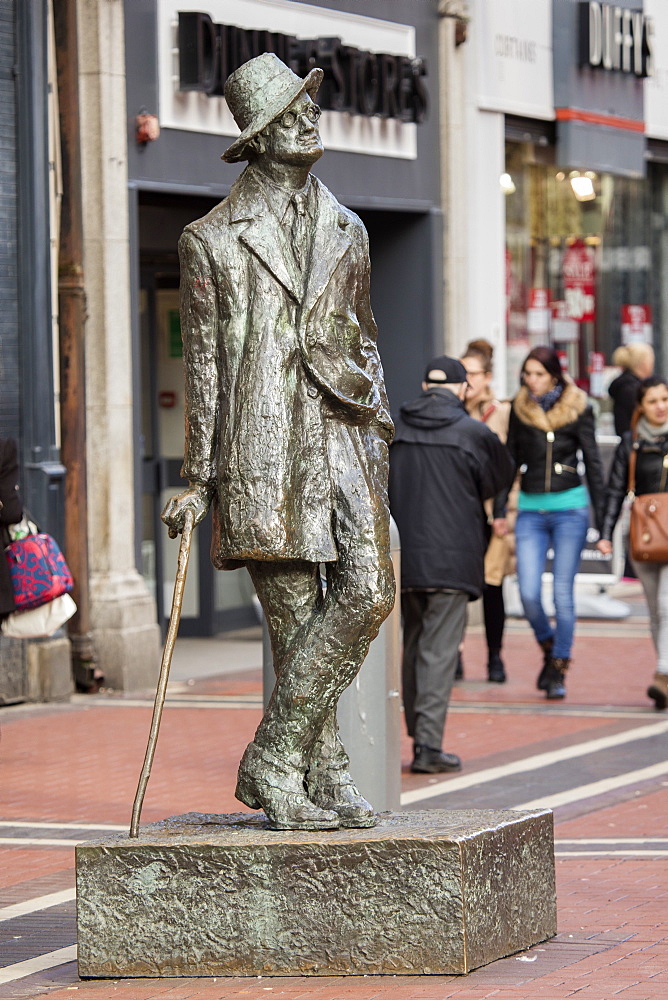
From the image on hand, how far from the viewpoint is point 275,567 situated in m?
5.94

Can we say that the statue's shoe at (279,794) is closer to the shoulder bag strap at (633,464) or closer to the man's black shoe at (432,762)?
the man's black shoe at (432,762)

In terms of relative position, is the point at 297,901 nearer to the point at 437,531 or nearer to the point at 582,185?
the point at 437,531

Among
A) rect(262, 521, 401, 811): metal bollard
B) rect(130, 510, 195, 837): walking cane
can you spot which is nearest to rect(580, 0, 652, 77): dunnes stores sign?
rect(262, 521, 401, 811): metal bollard

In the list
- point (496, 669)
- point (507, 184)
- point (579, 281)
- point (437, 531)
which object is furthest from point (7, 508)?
point (579, 281)

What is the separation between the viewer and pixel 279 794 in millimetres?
5836

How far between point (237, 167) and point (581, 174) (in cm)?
608

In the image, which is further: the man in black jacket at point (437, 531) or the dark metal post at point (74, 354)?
the dark metal post at point (74, 354)

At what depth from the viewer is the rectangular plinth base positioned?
18.2ft

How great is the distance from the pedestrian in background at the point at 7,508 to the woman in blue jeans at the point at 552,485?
3462 mm

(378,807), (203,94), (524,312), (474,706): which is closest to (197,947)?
(378,807)

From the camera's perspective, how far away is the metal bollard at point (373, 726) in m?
7.96

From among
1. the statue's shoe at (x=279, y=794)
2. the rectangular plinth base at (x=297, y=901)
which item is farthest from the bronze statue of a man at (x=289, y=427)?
the rectangular plinth base at (x=297, y=901)

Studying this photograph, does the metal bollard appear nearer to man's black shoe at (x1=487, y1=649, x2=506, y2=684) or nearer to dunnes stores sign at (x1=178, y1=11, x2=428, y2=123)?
man's black shoe at (x1=487, y1=649, x2=506, y2=684)

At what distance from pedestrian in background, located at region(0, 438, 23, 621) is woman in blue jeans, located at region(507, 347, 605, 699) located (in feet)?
11.4
